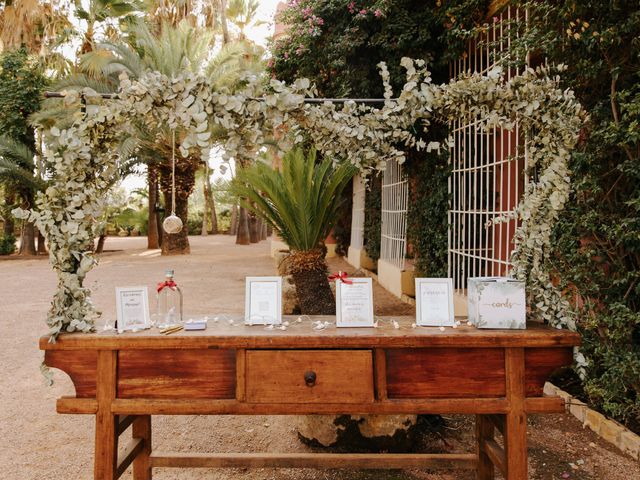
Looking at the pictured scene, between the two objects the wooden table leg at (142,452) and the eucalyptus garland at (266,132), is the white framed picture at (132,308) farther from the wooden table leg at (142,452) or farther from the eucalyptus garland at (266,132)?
the wooden table leg at (142,452)

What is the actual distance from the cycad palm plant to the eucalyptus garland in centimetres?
272

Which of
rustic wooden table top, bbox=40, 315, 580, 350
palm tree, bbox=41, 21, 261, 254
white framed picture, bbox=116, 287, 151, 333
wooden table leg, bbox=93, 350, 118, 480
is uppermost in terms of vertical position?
palm tree, bbox=41, 21, 261, 254

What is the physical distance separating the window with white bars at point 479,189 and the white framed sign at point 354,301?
9.08ft

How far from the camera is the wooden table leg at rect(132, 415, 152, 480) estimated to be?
238 centimetres

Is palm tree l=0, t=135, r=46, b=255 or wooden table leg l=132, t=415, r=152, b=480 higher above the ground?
palm tree l=0, t=135, r=46, b=255

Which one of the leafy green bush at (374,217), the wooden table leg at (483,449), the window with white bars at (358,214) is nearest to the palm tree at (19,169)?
the window with white bars at (358,214)

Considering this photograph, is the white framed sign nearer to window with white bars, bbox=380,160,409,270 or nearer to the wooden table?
the wooden table

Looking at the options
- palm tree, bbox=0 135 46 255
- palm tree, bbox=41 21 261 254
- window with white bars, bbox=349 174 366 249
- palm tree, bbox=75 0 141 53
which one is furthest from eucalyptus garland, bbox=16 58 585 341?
palm tree, bbox=75 0 141 53

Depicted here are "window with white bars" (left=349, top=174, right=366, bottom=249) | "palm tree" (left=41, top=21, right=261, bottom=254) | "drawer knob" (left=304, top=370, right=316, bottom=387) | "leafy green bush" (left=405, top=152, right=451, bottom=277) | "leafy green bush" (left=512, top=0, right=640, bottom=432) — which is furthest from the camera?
"palm tree" (left=41, top=21, right=261, bottom=254)

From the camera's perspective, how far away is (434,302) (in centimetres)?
207

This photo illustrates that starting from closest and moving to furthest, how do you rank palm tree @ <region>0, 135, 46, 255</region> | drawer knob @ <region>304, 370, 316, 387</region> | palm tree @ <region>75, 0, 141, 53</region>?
drawer knob @ <region>304, 370, 316, 387</region> < palm tree @ <region>0, 135, 46, 255</region> < palm tree @ <region>75, 0, 141, 53</region>

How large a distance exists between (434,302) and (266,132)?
1051mm

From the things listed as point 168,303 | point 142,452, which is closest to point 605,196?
point 168,303

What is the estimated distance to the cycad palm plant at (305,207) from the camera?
16.0ft
